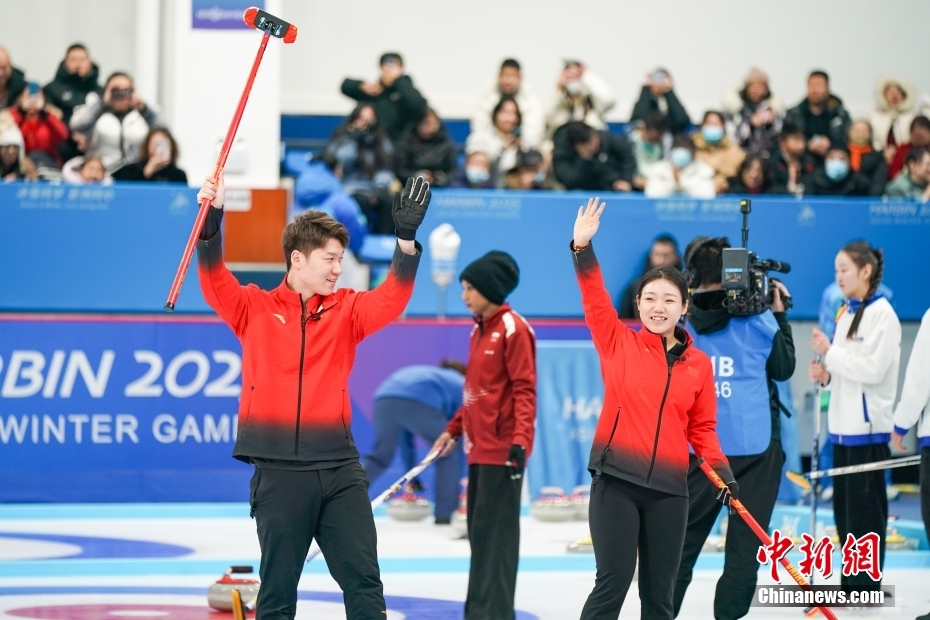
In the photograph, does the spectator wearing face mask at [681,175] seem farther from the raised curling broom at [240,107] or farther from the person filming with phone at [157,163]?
the raised curling broom at [240,107]

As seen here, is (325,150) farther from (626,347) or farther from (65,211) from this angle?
(626,347)

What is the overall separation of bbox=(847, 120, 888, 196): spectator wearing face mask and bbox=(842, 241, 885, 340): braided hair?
6.34 meters

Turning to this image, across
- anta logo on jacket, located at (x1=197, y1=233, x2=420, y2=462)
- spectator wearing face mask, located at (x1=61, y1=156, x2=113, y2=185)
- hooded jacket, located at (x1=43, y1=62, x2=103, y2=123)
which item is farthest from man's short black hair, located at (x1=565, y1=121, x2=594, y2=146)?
anta logo on jacket, located at (x1=197, y1=233, x2=420, y2=462)

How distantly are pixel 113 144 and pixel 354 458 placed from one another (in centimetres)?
826

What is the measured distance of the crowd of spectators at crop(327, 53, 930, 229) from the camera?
502 inches

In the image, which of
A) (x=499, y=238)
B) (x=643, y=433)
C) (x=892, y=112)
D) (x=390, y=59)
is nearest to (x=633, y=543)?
(x=643, y=433)

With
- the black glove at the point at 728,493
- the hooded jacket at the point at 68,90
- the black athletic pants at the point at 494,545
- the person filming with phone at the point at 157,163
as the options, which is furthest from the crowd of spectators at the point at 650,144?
the black glove at the point at 728,493

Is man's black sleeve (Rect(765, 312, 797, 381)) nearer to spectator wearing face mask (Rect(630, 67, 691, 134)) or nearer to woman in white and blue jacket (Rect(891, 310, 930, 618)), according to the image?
woman in white and blue jacket (Rect(891, 310, 930, 618))

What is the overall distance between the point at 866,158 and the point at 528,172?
3.63m

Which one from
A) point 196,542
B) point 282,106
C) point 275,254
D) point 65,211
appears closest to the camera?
point 196,542

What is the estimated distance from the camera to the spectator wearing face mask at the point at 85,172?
1185cm

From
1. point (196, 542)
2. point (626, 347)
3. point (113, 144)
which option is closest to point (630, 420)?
point (626, 347)

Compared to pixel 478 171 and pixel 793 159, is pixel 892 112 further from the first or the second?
pixel 478 171

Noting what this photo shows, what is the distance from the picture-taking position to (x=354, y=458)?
5.02 m
